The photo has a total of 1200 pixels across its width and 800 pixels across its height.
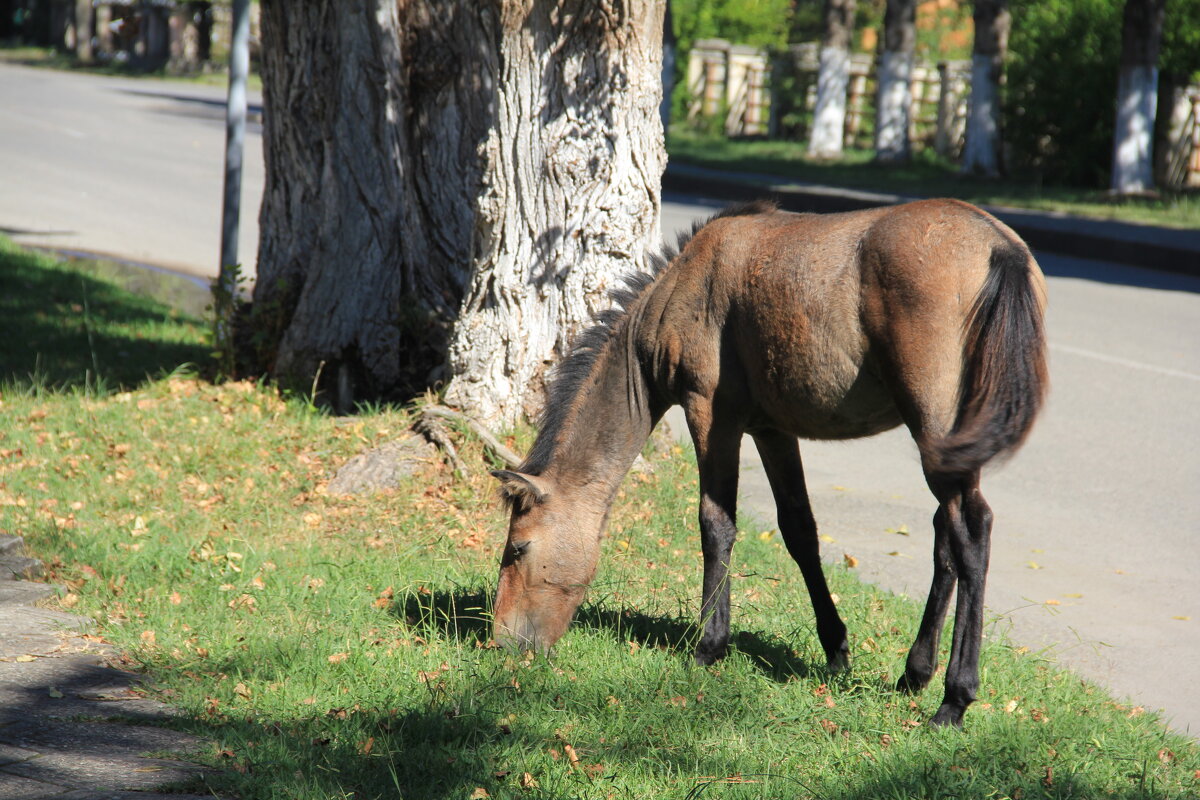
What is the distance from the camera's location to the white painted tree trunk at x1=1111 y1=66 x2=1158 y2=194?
1784 centimetres

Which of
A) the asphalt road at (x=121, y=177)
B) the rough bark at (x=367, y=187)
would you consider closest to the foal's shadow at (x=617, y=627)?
the rough bark at (x=367, y=187)

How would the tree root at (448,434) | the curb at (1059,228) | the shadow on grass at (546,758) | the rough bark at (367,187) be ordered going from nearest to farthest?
the shadow on grass at (546,758)
the tree root at (448,434)
the rough bark at (367,187)
the curb at (1059,228)

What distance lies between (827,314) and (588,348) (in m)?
0.96

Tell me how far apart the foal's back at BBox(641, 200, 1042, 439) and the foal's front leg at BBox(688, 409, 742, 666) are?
0.10 m

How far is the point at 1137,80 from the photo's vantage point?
1780cm

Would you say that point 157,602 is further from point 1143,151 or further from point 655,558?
point 1143,151

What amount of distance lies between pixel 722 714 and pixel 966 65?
80.7 ft

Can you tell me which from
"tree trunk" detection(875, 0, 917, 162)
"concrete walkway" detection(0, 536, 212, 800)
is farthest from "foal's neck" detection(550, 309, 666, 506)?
"tree trunk" detection(875, 0, 917, 162)

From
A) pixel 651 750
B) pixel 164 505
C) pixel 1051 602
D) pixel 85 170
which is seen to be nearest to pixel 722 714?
pixel 651 750

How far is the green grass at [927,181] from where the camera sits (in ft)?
56.2

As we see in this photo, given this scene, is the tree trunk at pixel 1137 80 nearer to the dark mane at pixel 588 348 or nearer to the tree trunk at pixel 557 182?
the tree trunk at pixel 557 182

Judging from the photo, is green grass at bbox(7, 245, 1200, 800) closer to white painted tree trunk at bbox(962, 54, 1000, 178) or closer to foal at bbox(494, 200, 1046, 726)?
foal at bbox(494, 200, 1046, 726)

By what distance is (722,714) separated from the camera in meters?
3.98

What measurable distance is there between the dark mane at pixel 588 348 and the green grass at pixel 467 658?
2.37 feet
